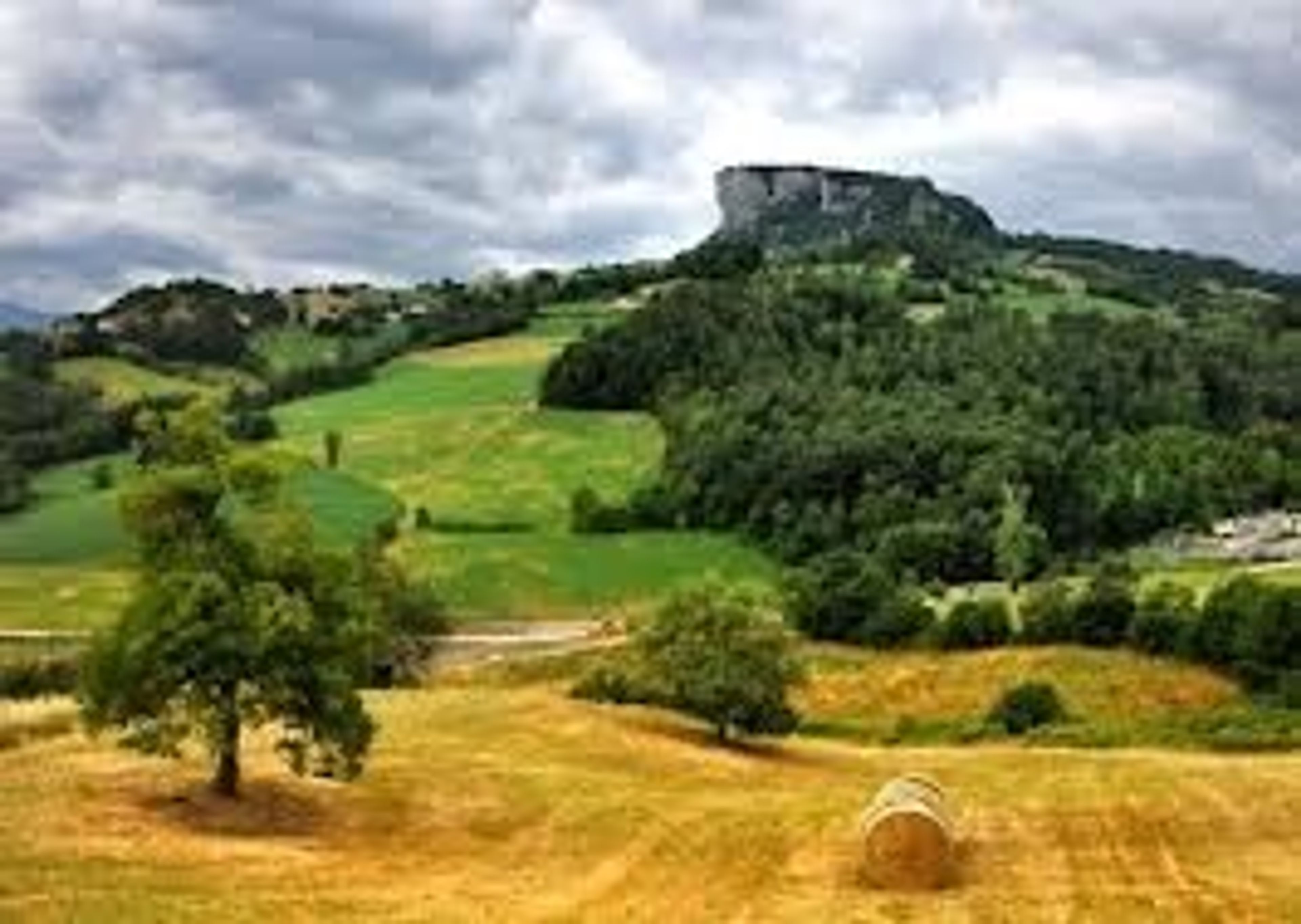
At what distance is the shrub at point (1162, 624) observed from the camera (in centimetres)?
11750

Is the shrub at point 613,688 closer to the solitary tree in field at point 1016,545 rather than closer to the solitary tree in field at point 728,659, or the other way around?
the solitary tree in field at point 728,659

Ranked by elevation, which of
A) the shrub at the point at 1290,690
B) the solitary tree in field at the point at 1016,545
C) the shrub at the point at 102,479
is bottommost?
the shrub at the point at 1290,690

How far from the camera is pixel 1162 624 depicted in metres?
118

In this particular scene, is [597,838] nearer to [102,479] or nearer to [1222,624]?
[1222,624]

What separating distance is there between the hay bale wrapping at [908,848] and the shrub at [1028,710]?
4693 cm

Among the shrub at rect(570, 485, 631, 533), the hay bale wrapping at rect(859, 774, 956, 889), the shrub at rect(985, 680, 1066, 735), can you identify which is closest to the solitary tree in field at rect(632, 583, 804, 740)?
the shrub at rect(985, 680, 1066, 735)

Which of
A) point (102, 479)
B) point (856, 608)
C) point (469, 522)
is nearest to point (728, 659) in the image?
point (856, 608)

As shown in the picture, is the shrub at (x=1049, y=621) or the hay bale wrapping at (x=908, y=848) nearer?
the hay bale wrapping at (x=908, y=848)

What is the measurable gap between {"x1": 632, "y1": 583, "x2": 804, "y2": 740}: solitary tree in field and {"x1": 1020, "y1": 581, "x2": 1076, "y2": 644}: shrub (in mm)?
35540

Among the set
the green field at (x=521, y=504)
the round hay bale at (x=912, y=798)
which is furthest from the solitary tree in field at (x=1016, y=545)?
the round hay bale at (x=912, y=798)

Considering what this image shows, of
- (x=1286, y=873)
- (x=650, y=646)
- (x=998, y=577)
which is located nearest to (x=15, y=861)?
(x=1286, y=873)

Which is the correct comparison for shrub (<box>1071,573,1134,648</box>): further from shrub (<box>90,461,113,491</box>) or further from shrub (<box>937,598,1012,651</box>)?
shrub (<box>90,461,113,491</box>)

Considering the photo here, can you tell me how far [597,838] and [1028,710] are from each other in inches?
1853

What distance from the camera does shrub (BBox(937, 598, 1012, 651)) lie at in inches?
4798
